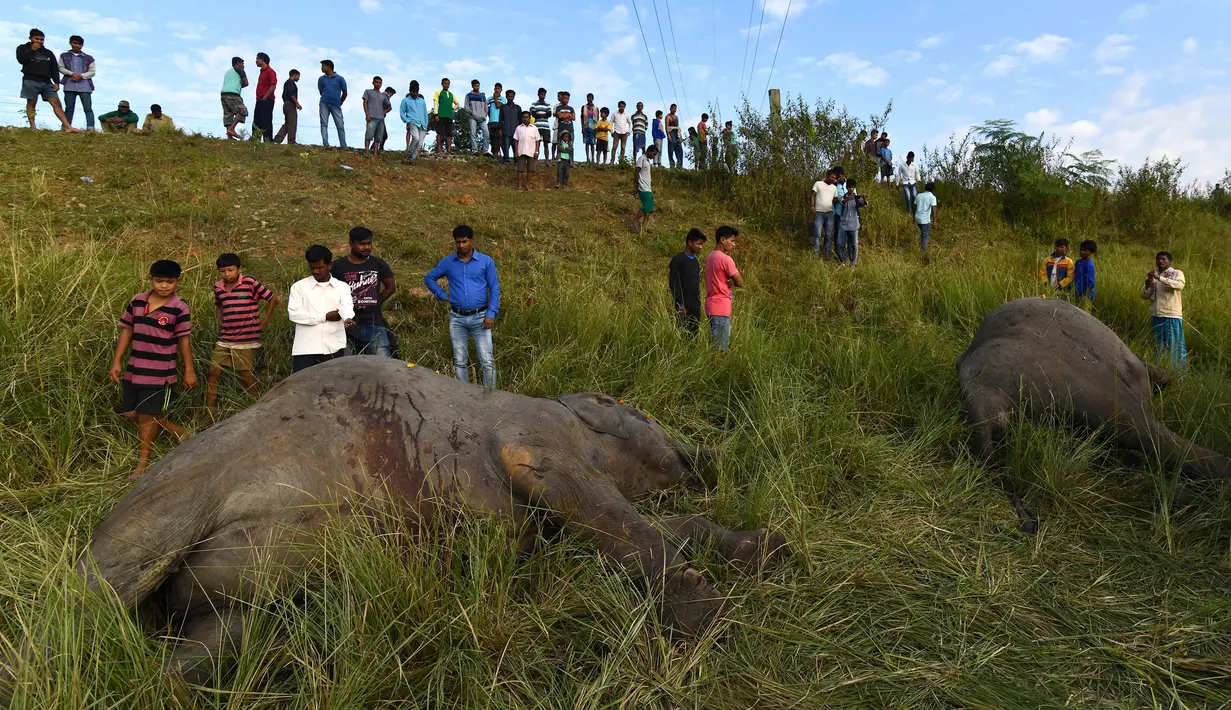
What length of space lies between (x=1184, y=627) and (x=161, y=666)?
12.1ft

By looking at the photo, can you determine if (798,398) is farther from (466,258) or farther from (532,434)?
(466,258)

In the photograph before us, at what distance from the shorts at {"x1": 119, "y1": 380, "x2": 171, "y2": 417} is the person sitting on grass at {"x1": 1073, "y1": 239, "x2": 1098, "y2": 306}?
911cm

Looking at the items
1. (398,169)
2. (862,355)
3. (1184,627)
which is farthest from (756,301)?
(398,169)

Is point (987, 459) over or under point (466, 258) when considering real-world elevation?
under

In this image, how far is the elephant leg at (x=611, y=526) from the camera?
8.61 ft

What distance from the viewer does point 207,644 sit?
89.4 inches

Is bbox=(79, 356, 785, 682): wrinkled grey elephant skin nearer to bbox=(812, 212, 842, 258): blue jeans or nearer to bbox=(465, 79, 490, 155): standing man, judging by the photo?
bbox=(812, 212, 842, 258): blue jeans

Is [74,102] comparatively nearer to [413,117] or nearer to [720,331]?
[413,117]

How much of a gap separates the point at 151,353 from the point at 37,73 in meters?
10.4

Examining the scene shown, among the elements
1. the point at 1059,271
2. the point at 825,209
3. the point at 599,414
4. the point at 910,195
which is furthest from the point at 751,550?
the point at 910,195

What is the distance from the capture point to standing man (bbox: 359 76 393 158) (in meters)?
13.0

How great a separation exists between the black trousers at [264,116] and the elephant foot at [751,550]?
13588 mm

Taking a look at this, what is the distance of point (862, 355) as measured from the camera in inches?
226

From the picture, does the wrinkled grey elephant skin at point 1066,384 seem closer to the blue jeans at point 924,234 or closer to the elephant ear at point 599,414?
the elephant ear at point 599,414
